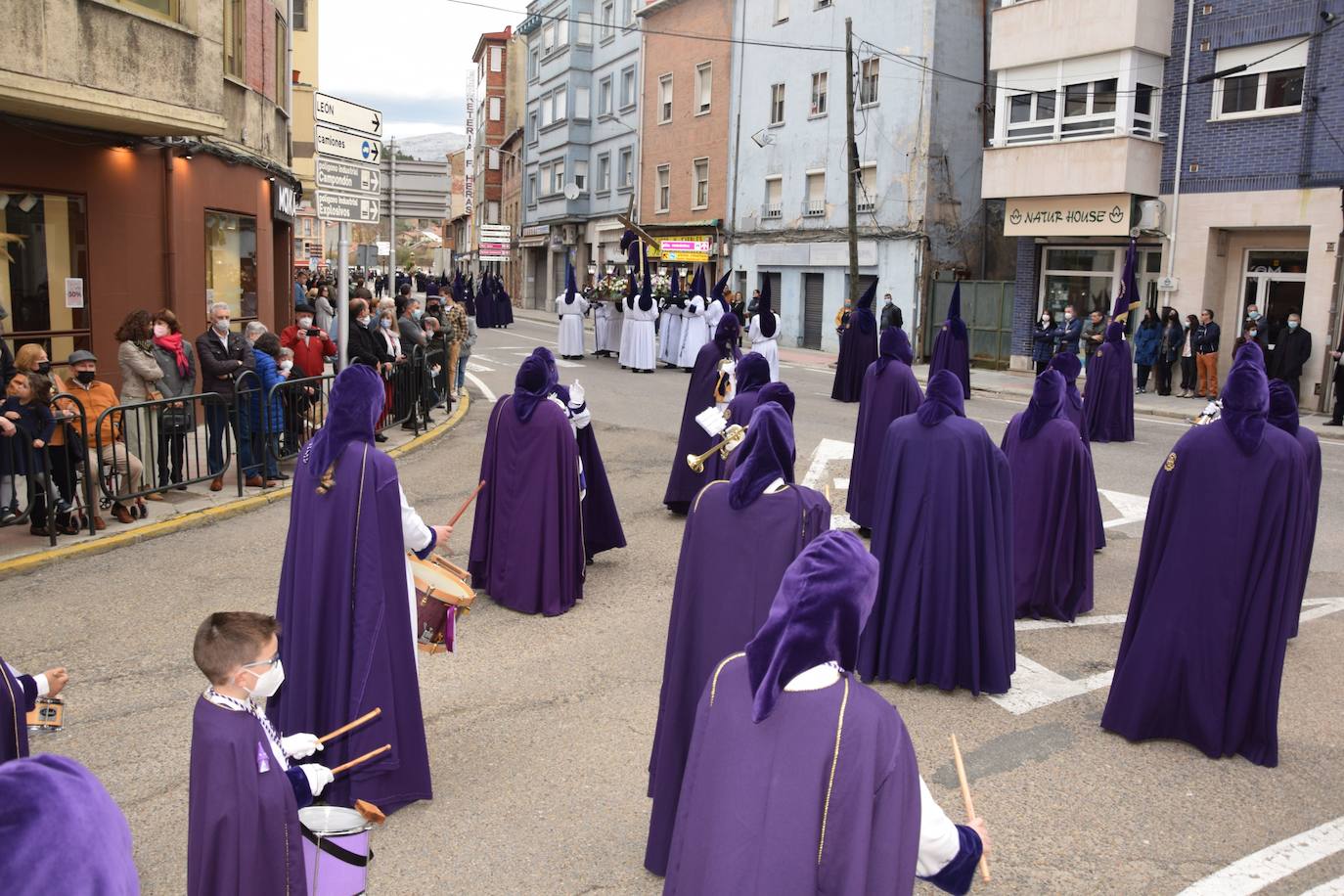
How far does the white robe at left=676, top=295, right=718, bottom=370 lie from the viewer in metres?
25.4

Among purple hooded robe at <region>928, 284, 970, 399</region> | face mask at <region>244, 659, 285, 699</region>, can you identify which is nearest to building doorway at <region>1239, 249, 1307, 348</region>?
purple hooded robe at <region>928, 284, 970, 399</region>

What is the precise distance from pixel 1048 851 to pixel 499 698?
3051 millimetres

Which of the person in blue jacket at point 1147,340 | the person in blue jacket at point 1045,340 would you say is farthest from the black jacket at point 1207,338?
the person in blue jacket at point 1045,340

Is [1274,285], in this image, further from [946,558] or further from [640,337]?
[946,558]

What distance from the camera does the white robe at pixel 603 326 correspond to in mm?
28953

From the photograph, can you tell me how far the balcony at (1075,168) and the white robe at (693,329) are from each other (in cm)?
769

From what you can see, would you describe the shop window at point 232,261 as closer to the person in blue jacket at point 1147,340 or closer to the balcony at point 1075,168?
the balcony at point 1075,168

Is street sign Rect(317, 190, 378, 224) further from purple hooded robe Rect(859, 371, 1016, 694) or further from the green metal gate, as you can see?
the green metal gate

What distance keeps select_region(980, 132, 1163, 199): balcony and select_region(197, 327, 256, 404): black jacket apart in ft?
61.8

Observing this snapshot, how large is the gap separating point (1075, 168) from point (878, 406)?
17.1m

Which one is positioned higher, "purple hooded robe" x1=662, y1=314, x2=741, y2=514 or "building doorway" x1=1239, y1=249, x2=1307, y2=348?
"building doorway" x1=1239, y1=249, x2=1307, y2=348

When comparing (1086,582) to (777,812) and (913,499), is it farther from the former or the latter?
(777,812)

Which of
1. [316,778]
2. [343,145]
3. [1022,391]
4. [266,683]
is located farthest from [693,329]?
[266,683]

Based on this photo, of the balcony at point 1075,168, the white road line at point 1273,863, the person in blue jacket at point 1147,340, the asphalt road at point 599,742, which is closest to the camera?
the white road line at point 1273,863
